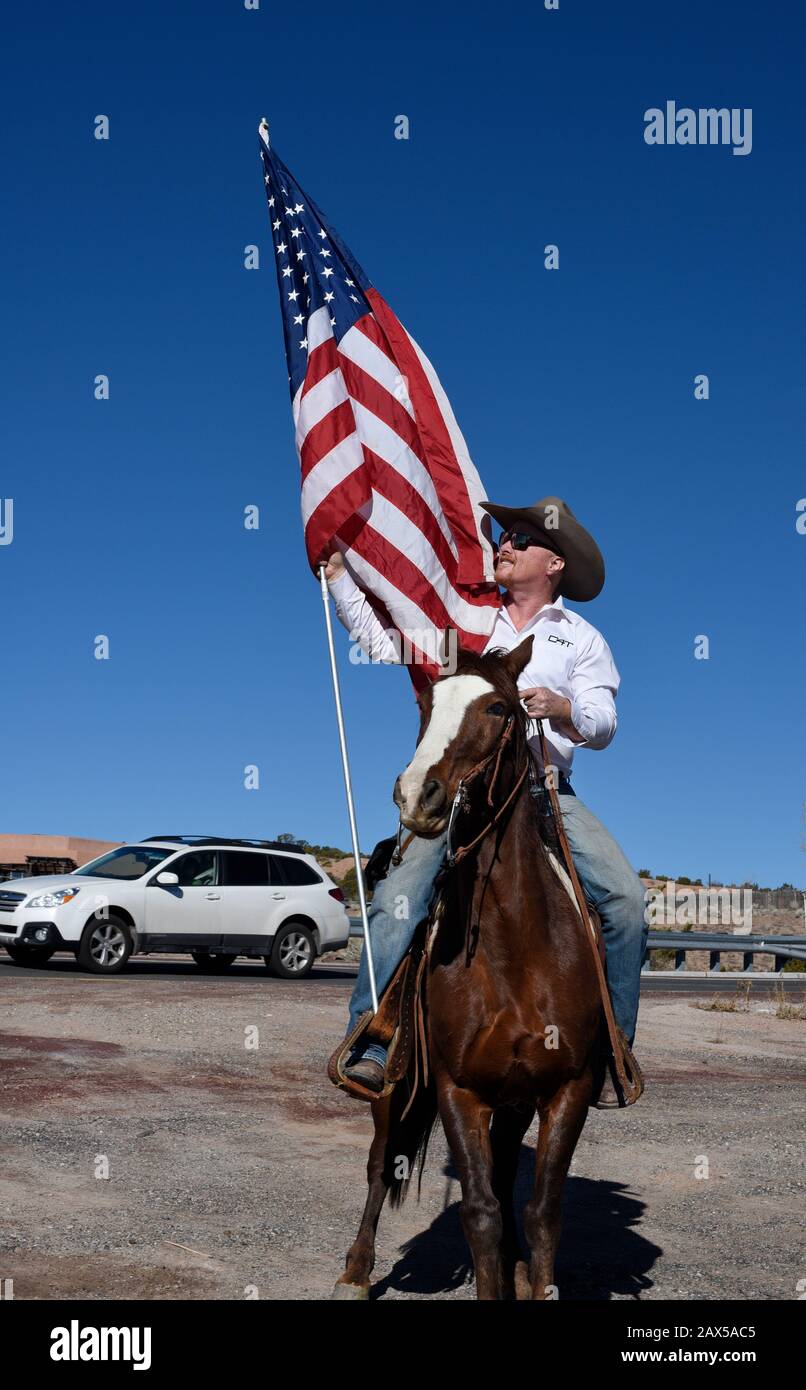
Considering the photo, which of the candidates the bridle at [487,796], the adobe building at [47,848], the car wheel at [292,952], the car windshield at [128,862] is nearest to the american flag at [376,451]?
the bridle at [487,796]

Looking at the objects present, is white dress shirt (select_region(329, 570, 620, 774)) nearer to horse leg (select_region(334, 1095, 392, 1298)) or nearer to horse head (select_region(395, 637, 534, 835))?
horse head (select_region(395, 637, 534, 835))

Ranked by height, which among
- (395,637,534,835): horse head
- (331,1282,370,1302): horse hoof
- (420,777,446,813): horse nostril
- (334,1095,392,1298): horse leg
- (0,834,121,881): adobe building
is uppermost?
(395,637,534,835): horse head

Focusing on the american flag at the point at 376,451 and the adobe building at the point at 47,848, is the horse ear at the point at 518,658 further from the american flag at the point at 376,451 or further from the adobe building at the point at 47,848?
the adobe building at the point at 47,848

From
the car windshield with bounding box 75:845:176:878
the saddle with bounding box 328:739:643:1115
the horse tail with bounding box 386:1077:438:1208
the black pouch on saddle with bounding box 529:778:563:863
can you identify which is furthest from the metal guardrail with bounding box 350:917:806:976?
the black pouch on saddle with bounding box 529:778:563:863

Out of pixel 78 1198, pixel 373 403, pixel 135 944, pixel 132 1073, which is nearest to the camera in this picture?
pixel 78 1198

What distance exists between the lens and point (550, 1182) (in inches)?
195

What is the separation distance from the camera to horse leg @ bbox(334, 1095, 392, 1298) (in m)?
5.68

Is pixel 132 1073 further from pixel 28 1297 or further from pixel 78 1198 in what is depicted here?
pixel 28 1297

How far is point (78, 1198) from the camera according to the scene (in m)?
7.07

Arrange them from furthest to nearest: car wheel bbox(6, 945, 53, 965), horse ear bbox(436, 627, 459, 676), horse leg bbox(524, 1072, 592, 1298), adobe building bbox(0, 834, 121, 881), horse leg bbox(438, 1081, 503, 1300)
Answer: adobe building bbox(0, 834, 121, 881) → car wheel bbox(6, 945, 53, 965) → horse ear bbox(436, 627, 459, 676) → horse leg bbox(524, 1072, 592, 1298) → horse leg bbox(438, 1081, 503, 1300)

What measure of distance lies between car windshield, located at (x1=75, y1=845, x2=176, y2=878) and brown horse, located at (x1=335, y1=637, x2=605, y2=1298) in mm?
15303

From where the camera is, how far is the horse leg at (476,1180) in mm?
4816
